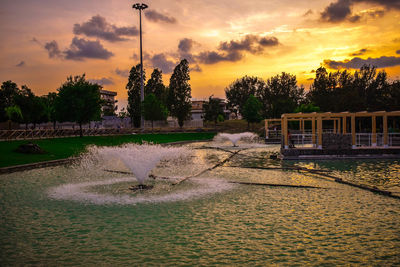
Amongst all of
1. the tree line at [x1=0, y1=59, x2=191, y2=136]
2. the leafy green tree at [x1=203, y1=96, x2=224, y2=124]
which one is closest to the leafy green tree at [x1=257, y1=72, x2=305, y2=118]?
the leafy green tree at [x1=203, y1=96, x2=224, y2=124]

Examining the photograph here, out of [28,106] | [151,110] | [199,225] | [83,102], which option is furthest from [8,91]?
[199,225]

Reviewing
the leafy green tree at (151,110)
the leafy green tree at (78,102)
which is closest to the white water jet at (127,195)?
the leafy green tree at (78,102)

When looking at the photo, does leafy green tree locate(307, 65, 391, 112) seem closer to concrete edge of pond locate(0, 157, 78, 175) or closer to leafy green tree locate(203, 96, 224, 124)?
leafy green tree locate(203, 96, 224, 124)

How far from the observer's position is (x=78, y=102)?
3934 centimetres

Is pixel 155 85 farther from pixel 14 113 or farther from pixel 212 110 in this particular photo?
pixel 14 113

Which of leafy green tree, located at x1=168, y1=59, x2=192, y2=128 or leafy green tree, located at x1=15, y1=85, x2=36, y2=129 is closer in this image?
leafy green tree, located at x1=15, y1=85, x2=36, y2=129

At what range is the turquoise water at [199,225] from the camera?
638cm

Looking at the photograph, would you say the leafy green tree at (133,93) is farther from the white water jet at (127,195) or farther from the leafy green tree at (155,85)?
the white water jet at (127,195)

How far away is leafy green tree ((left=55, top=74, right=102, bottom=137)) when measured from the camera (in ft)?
130

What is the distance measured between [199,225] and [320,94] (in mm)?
92369

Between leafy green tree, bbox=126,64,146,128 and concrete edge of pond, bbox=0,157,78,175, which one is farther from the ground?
leafy green tree, bbox=126,64,146,128

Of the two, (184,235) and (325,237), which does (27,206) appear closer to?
(184,235)

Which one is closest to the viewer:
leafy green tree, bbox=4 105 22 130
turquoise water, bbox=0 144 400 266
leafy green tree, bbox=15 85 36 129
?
turquoise water, bbox=0 144 400 266

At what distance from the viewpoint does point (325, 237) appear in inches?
288
